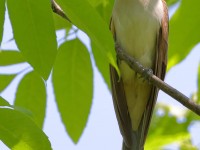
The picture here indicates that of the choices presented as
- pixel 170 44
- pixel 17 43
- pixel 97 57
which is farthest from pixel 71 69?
pixel 17 43

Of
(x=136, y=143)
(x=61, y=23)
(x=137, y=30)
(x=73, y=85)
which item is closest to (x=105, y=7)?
(x=61, y=23)

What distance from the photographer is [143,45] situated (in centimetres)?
444

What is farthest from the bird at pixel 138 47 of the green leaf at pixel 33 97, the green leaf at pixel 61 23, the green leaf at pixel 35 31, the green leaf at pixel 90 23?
the green leaf at pixel 90 23

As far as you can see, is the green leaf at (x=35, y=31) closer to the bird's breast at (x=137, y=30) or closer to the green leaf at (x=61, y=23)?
the green leaf at (x=61, y=23)

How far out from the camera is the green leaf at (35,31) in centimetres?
208

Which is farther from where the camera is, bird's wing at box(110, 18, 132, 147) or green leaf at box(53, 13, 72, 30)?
bird's wing at box(110, 18, 132, 147)

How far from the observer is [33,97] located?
3.15 meters

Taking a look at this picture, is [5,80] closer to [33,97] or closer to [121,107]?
[33,97]

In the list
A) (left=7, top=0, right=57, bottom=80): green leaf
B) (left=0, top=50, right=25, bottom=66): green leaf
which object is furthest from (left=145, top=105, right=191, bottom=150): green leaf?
(left=7, top=0, right=57, bottom=80): green leaf

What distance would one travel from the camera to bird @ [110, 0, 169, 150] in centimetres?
424

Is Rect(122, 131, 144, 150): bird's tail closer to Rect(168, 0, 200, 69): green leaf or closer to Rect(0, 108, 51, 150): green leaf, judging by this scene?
Rect(168, 0, 200, 69): green leaf

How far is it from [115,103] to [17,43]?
2.31 m

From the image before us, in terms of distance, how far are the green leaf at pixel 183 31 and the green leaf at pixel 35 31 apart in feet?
3.34

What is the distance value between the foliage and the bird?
0.61ft
